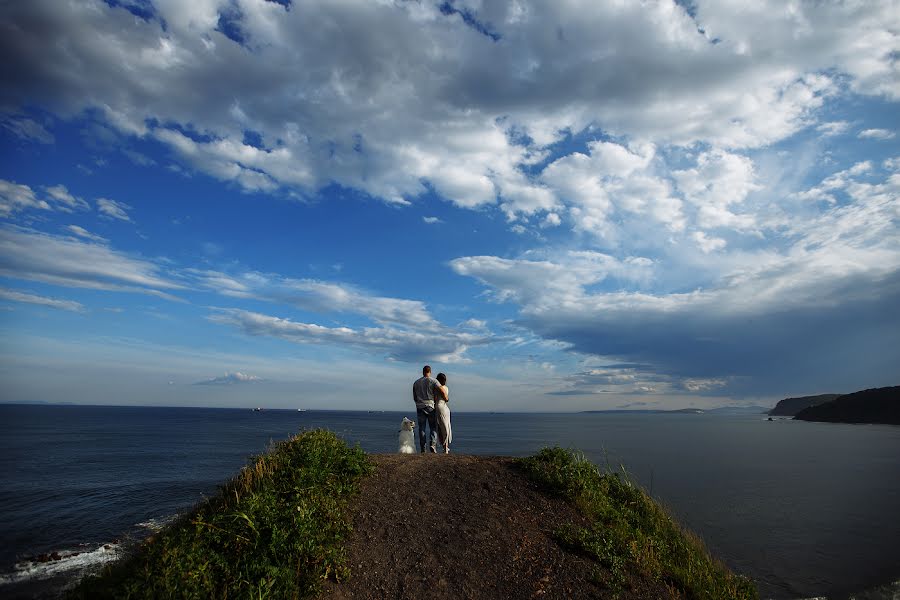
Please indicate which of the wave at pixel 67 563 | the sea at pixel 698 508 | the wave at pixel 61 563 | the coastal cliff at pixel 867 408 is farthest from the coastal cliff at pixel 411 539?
the coastal cliff at pixel 867 408

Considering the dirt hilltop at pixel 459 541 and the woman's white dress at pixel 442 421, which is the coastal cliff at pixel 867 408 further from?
the dirt hilltop at pixel 459 541

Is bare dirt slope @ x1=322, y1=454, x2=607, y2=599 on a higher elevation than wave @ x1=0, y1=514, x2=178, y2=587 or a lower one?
higher

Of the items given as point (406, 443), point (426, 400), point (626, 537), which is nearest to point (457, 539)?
point (626, 537)

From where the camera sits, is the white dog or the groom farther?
the groom

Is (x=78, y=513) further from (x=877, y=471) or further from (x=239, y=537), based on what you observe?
(x=877, y=471)

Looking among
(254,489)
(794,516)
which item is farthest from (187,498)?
(794,516)

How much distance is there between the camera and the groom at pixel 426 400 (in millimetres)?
15055

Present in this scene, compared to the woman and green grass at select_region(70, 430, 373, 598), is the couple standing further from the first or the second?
green grass at select_region(70, 430, 373, 598)

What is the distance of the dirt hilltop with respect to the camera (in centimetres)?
765

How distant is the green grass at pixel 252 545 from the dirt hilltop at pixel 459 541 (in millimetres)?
514

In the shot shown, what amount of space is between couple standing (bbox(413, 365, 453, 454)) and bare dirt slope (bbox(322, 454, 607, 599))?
10.7 feet

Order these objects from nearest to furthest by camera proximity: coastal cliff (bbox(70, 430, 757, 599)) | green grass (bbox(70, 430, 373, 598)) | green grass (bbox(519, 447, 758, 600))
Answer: green grass (bbox(70, 430, 373, 598))
coastal cliff (bbox(70, 430, 757, 599))
green grass (bbox(519, 447, 758, 600))

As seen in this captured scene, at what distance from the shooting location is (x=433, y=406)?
15.1 meters

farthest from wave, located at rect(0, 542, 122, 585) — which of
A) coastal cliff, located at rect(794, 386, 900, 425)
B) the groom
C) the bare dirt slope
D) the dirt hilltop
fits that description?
coastal cliff, located at rect(794, 386, 900, 425)
